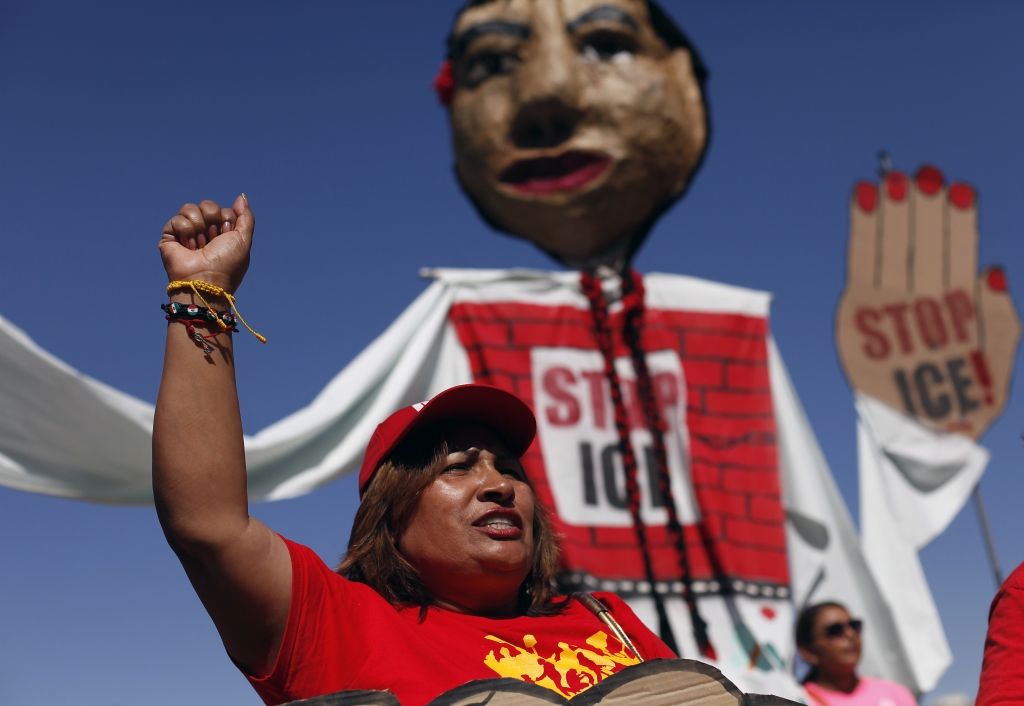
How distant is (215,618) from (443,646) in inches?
11.2

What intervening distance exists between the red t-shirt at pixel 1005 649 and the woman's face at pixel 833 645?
2.19 meters

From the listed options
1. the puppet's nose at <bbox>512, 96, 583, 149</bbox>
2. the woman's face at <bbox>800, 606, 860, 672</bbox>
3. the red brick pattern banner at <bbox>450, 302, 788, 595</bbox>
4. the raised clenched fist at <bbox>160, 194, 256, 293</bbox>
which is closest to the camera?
the raised clenched fist at <bbox>160, 194, 256, 293</bbox>

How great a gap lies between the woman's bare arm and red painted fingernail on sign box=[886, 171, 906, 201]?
15.0 ft

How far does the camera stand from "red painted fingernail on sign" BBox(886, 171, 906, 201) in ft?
16.4

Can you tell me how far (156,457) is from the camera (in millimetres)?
972

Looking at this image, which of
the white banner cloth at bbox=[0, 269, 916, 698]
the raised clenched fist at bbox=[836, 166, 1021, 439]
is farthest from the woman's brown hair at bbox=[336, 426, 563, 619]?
the raised clenched fist at bbox=[836, 166, 1021, 439]

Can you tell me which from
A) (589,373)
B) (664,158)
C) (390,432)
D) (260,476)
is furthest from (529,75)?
(390,432)

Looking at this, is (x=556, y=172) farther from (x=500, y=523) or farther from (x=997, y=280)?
(x=500, y=523)

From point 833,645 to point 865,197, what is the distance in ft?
8.06

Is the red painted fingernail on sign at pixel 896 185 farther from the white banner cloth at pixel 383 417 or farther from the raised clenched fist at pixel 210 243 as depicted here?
the raised clenched fist at pixel 210 243

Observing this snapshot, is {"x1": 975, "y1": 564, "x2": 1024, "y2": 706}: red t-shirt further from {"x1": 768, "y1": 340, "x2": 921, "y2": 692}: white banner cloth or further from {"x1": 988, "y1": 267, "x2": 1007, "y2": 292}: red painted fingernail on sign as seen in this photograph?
{"x1": 988, "y1": 267, "x2": 1007, "y2": 292}: red painted fingernail on sign

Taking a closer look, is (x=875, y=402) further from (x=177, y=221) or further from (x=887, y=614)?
(x=177, y=221)

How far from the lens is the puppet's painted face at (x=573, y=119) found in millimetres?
3953

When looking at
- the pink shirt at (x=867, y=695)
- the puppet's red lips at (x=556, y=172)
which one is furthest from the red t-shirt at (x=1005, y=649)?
the puppet's red lips at (x=556, y=172)
